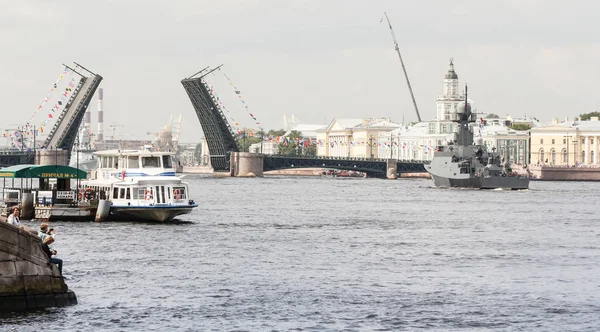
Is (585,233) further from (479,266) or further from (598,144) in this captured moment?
(598,144)

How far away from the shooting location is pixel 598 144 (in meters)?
136

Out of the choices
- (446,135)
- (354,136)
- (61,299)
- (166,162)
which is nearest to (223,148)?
(166,162)

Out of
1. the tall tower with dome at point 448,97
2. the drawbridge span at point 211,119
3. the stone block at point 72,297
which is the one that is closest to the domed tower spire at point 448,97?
the tall tower with dome at point 448,97

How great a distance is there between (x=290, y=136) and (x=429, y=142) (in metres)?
42.7

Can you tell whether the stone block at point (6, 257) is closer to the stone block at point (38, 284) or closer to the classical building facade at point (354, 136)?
the stone block at point (38, 284)

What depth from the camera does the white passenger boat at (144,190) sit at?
3788 cm

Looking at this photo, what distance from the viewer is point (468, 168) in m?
84.2

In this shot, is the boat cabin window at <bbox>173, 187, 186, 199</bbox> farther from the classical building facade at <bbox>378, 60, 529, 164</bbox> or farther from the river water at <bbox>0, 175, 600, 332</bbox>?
the classical building facade at <bbox>378, 60, 529, 164</bbox>

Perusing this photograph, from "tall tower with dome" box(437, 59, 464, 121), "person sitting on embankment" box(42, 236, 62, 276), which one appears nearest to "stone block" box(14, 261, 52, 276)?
"person sitting on embankment" box(42, 236, 62, 276)

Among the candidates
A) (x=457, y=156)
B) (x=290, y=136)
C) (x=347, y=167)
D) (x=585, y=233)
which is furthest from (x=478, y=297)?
(x=290, y=136)

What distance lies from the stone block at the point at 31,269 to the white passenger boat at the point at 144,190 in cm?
1940

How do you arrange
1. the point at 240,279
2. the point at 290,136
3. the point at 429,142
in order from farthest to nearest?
the point at 290,136, the point at 429,142, the point at 240,279

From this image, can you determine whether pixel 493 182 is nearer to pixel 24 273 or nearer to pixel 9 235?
pixel 24 273

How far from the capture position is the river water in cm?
1956
